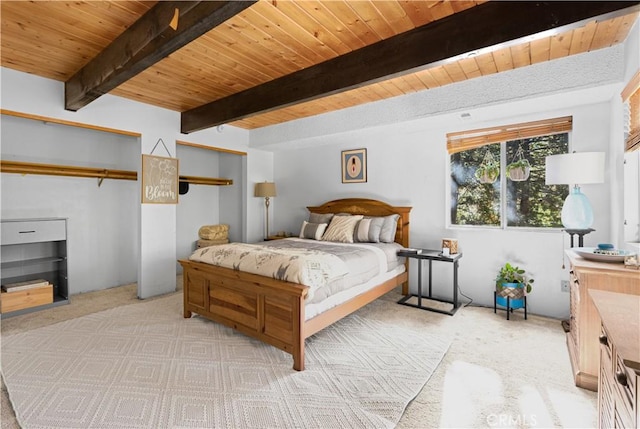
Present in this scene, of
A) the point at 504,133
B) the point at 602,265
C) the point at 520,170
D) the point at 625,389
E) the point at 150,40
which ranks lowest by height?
the point at 625,389

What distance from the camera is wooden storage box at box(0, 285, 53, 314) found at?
3225 millimetres

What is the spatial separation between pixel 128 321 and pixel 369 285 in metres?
2.50

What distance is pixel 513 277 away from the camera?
3.31m

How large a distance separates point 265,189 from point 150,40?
3.37 metres

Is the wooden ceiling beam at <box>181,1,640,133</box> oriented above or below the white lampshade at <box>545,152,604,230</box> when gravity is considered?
above

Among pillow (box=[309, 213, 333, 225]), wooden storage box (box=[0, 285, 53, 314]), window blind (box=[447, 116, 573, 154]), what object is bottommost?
wooden storage box (box=[0, 285, 53, 314])

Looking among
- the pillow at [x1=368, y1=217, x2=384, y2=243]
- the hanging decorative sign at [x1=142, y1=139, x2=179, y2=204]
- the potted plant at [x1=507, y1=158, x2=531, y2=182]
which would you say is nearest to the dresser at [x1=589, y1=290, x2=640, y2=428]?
the potted plant at [x1=507, y1=158, x2=531, y2=182]

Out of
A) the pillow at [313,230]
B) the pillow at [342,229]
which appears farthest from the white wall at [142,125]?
the pillow at [342,229]

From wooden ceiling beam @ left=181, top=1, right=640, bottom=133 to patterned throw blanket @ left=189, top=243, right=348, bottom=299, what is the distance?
1.47 meters

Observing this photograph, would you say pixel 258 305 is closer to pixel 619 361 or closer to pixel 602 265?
pixel 619 361

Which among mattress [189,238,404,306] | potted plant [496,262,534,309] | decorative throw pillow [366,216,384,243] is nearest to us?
mattress [189,238,404,306]

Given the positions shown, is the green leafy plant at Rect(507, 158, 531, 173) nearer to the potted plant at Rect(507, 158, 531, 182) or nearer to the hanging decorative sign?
the potted plant at Rect(507, 158, 531, 182)

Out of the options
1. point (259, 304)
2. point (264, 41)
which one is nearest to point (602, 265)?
point (259, 304)

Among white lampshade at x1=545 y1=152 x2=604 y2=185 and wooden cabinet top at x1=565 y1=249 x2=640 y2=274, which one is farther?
white lampshade at x1=545 y1=152 x2=604 y2=185
